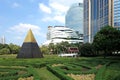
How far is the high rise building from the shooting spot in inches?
6201

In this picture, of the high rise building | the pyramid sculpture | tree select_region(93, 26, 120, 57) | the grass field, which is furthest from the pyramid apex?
the high rise building

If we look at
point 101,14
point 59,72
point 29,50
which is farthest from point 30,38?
point 101,14

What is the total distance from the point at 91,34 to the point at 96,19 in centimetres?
1289

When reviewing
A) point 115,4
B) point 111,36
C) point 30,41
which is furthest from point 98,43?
point 115,4

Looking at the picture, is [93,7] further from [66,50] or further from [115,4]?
[66,50]

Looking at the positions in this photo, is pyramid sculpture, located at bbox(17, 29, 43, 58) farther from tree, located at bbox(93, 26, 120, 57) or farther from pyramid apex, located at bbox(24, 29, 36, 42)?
tree, located at bbox(93, 26, 120, 57)

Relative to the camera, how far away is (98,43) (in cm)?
7306

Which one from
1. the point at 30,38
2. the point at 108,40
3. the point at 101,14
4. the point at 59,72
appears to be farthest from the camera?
the point at 101,14

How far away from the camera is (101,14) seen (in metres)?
177

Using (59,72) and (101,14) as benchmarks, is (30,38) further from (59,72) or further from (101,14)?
(101,14)

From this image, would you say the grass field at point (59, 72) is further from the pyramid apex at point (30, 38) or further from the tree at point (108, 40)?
the tree at point (108, 40)

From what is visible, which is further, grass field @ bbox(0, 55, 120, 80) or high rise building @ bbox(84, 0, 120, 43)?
high rise building @ bbox(84, 0, 120, 43)

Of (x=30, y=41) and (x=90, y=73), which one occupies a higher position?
(x=30, y=41)

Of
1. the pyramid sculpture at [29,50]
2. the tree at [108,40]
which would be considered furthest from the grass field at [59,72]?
the tree at [108,40]
